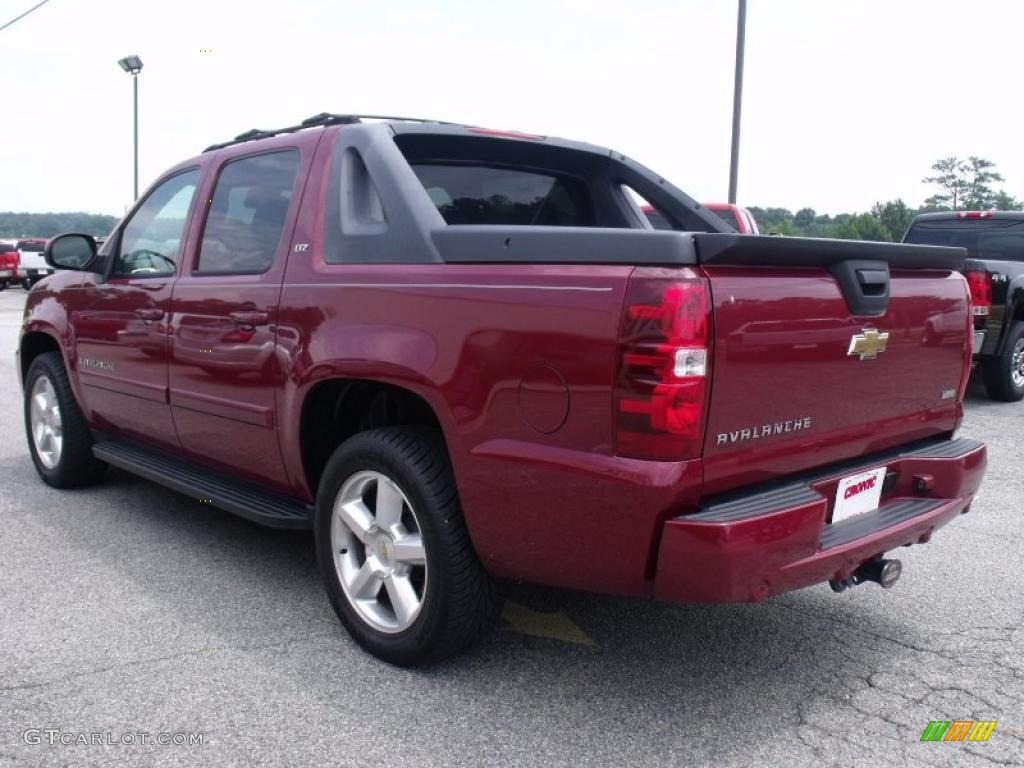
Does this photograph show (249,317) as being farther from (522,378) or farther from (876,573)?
(876,573)

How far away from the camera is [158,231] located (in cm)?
452

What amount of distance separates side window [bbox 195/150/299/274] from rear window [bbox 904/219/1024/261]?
26.4ft

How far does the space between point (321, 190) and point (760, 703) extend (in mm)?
2322

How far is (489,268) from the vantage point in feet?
8.92

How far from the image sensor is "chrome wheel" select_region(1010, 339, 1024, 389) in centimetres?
919

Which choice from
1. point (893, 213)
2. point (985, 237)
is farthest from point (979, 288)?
point (893, 213)

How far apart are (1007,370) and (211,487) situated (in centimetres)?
796

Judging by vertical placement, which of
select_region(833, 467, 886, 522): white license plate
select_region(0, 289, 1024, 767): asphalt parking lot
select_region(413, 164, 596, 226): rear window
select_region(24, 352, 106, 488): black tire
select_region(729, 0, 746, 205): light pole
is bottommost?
select_region(0, 289, 1024, 767): asphalt parking lot

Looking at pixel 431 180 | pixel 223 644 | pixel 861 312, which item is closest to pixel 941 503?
pixel 861 312

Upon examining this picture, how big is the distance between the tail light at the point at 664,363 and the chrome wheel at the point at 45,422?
3.97 m

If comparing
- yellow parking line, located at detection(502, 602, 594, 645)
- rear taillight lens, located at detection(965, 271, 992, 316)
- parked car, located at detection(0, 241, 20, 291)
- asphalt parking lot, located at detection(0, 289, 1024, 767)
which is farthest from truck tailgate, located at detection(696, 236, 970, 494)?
parked car, located at detection(0, 241, 20, 291)

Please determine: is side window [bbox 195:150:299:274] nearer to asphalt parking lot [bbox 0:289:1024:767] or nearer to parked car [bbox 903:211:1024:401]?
asphalt parking lot [bbox 0:289:1024:767]

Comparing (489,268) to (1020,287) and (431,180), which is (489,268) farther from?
(1020,287)

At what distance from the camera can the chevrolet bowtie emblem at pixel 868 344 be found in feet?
9.21
